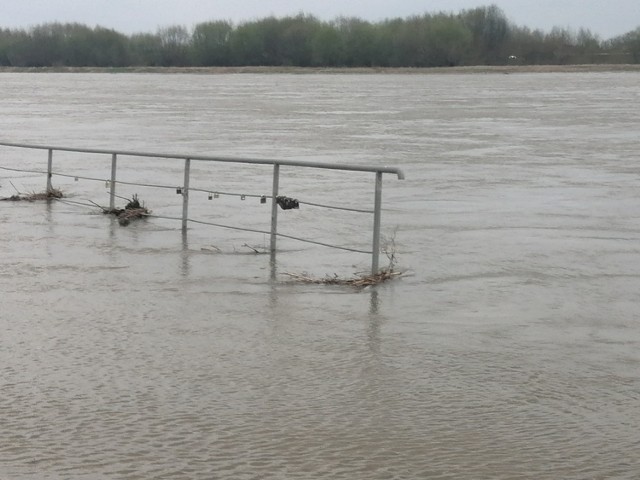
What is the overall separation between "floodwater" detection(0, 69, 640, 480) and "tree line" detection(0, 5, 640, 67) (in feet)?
382

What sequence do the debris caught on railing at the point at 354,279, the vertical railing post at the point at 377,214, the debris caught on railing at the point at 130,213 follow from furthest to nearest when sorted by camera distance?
the debris caught on railing at the point at 130,213 → the debris caught on railing at the point at 354,279 → the vertical railing post at the point at 377,214

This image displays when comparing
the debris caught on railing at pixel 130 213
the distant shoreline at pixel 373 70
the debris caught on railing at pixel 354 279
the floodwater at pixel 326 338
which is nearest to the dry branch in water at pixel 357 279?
the debris caught on railing at pixel 354 279

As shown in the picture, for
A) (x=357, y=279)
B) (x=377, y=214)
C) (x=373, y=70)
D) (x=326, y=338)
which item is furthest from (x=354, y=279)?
(x=373, y=70)

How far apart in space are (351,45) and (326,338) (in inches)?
5230

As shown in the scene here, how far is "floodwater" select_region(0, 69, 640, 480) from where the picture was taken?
6180 mm

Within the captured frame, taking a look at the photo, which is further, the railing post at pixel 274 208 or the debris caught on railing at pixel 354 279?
the railing post at pixel 274 208

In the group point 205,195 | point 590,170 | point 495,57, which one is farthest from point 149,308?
point 495,57

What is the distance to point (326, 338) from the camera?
356 inches

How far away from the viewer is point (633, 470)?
593cm

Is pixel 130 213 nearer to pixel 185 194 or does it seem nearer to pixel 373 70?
pixel 185 194

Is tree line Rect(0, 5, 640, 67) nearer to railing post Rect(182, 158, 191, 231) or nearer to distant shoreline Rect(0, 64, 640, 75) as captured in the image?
distant shoreline Rect(0, 64, 640, 75)

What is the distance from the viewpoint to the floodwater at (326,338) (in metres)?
6.18

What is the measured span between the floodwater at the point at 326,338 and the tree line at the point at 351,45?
117 metres

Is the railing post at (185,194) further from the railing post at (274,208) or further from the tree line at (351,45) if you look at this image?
the tree line at (351,45)
